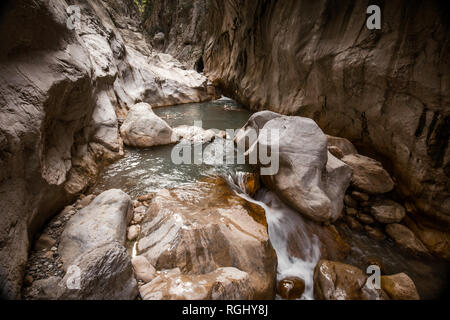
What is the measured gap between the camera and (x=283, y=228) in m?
3.40

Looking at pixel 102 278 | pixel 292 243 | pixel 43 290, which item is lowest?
pixel 292 243

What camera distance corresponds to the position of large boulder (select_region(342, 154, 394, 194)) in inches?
153

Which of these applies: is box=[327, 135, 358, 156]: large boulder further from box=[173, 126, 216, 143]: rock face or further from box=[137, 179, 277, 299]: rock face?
box=[173, 126, 216, 143]: rock face

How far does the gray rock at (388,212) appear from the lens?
3670 millimetres

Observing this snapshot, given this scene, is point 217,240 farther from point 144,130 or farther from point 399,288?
point 144,130

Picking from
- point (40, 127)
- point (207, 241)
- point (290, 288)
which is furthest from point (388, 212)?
point (40, 127)

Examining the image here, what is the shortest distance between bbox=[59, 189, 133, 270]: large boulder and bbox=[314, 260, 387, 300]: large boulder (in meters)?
2.70

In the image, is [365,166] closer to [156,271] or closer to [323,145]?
[323,145]

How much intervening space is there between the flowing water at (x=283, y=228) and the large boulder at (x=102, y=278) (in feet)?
5.97

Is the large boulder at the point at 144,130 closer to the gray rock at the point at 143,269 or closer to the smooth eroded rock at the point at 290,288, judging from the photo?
the gray rock at the point at 143,269

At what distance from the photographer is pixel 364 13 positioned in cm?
453

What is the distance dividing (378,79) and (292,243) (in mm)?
3891

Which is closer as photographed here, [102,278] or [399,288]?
[102,278]

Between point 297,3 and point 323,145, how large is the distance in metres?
6.01
